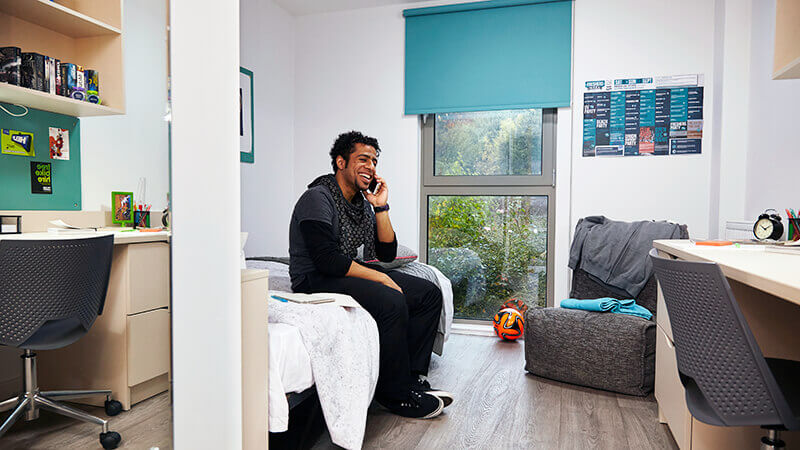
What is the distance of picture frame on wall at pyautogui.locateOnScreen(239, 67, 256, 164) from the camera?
370cm

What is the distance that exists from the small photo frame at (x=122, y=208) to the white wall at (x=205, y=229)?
4.7 inches

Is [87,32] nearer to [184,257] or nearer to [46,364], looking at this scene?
[184,257]

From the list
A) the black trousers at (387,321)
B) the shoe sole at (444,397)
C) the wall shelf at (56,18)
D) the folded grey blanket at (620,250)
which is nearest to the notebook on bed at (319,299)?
the black trousers at (387,321)

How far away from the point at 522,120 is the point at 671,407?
7.77ft

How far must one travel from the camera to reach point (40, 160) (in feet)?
3.21

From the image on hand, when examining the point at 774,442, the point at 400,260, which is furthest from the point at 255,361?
the point at 400,260

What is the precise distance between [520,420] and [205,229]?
4.93 ft

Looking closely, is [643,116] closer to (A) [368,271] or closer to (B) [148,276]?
(A) [368,271]

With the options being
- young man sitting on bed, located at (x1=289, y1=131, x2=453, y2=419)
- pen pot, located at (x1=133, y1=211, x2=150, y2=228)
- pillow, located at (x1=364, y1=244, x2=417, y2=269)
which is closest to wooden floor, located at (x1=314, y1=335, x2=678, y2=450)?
young man sitting on bed, located at (x1=289, y1=131, x2=453, y2=419)

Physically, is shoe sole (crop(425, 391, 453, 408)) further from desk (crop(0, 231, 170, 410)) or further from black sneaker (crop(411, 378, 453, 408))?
desk (crop(0, 231, 170, 410))

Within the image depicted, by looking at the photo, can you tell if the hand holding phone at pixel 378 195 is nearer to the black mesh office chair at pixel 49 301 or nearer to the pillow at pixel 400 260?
the pillow at pixel 400 260

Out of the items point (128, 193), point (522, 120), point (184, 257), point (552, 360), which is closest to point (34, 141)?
point (128, 193)

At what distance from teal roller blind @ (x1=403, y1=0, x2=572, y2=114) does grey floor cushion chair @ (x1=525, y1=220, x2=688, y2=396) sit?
1.60 m

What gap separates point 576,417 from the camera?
2186mm
